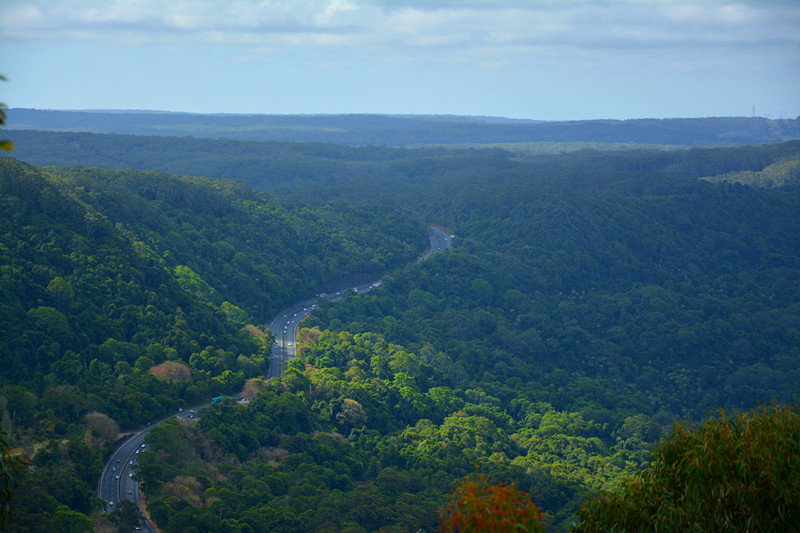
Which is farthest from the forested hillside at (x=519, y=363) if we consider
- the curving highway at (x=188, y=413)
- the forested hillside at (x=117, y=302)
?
the forested hillside at (x=117, y=302)

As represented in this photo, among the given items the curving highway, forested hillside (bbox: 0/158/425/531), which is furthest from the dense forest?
the curving highway

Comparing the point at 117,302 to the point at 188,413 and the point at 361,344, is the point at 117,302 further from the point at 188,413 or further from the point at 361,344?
the point at 361,344

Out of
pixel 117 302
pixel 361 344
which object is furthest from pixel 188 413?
pixel 361 344

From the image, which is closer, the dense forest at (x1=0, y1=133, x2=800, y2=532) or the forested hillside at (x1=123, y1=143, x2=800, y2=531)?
the dense forest at (x1=0, y1=133, x2=800, y2=532)

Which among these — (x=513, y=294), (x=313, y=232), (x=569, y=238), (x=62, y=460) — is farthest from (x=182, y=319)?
(x=569, y=238)

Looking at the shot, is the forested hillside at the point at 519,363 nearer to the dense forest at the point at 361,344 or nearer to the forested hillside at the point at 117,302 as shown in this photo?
the dense forest at the point at 361,344

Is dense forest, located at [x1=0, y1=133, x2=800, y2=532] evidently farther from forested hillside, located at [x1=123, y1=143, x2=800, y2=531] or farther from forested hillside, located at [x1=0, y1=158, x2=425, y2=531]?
forested hillside, located at [x1=123, y1=143, x2=800, y2=531]
